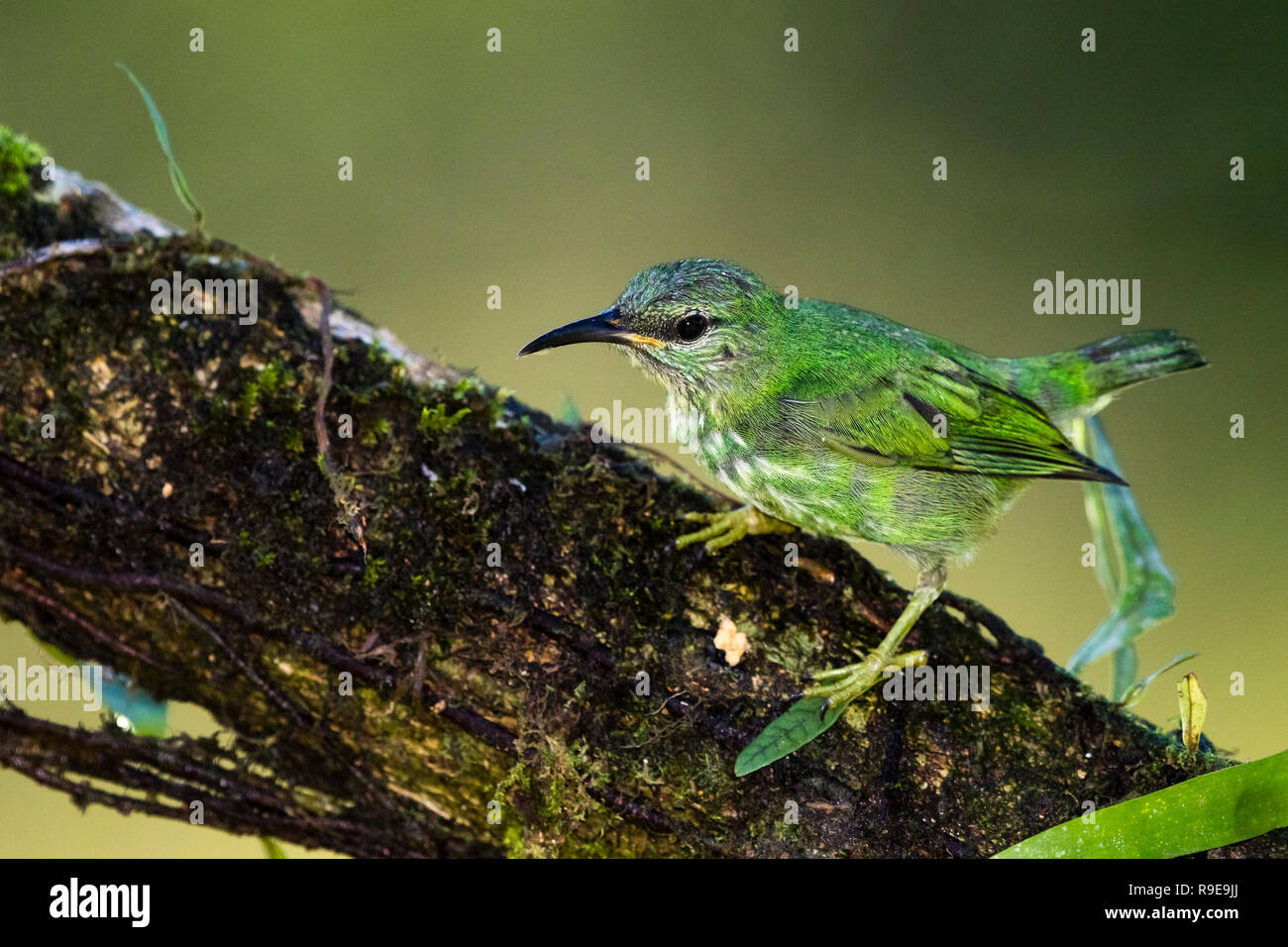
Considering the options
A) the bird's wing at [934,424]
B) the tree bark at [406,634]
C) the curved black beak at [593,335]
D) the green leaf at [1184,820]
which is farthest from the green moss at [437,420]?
the green leaf at [1184,820]

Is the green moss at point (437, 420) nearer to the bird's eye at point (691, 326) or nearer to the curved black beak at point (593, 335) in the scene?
the curved black beak at point (593, 335)

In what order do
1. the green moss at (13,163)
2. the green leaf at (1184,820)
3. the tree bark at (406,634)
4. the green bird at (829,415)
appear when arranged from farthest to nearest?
the green bird at (829,415) < the green moss at (13,163) < the tree bark at (406,634) < the green leaf at (1184,820)

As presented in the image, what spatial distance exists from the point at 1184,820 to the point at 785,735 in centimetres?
81

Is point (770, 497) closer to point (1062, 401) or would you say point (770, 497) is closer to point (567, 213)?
point (1062, 401)

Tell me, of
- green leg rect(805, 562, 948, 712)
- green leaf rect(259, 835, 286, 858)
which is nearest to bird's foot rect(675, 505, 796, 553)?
green leg rect(805, 562, 948, 712)

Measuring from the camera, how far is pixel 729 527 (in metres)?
2.67

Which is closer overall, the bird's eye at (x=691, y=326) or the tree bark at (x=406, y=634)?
the tree bark at (x=406, y=634)

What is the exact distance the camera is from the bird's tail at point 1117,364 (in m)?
3.39

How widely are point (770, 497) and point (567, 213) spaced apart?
3829 mm

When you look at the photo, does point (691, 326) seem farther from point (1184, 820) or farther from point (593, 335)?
point (1184, 820)

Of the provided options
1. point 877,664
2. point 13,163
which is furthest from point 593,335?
point 13,163

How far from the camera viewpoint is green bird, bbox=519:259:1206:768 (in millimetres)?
2816

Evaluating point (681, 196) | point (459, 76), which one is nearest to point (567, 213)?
point (681, 196)

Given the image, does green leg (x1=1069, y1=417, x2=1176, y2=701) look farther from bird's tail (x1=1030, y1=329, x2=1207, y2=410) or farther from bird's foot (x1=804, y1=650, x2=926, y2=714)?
bird's foot (x1=804, y1=650, x2=926, y2=714)
